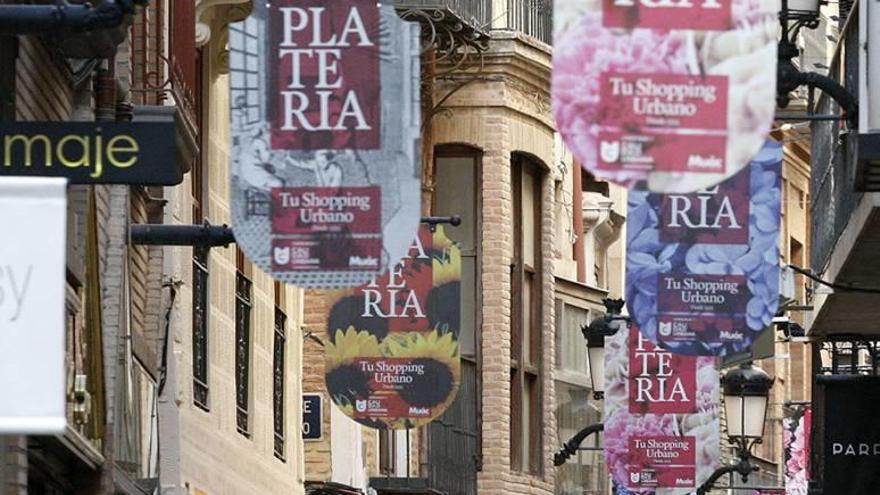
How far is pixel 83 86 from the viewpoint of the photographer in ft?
67.1

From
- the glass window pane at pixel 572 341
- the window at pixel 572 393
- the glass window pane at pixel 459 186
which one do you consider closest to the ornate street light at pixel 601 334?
the glass window pane at pixel 459 186

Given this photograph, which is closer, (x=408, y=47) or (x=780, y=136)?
(x=408, y=47)

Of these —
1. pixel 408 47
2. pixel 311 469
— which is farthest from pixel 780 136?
pixel 408 47

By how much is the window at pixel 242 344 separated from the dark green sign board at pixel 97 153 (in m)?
14.4

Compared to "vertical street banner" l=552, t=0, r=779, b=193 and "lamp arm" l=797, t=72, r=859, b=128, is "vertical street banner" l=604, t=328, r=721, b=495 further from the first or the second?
"vertical street banner" l=552, t=0, r=779, b=193

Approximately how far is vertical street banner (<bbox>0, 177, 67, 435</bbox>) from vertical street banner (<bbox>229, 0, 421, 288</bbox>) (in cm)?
504

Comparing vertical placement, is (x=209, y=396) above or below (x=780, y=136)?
below

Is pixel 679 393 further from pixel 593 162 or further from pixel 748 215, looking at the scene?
pixel 593 162

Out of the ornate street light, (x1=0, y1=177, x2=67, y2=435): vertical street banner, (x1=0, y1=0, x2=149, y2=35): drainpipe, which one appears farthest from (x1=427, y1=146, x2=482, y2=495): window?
A: (x1=0, y1=177, x2=67, y2=435): vertical street banner

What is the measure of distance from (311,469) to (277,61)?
1747 centimetres

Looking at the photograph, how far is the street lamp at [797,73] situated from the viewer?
677 inches

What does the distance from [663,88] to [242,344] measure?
15028mm

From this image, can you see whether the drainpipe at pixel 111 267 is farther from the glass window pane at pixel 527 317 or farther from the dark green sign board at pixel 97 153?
the glass window pane at pixel 527 317

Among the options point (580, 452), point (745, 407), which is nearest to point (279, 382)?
point (745, 407)
